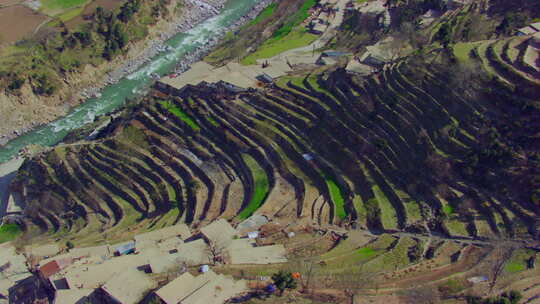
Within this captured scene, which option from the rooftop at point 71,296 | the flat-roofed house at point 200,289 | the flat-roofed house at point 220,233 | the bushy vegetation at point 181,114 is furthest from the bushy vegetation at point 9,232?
the flat-roofed house at point 200,289

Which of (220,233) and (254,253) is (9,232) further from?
(254,253)

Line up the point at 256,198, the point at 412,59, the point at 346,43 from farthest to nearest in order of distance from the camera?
the point at 346,43 → the point at 412,59 → the point at 256,198

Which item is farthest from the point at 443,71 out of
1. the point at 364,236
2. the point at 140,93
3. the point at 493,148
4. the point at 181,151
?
the point at 140,93

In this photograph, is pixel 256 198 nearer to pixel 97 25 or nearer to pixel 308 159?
pixel 308 159

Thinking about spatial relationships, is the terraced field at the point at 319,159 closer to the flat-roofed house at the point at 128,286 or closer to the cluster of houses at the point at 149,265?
the cluster of houses at the point at 149,265

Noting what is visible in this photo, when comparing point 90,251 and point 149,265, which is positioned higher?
point 149,265

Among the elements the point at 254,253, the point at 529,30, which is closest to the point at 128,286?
the point at 254,253
